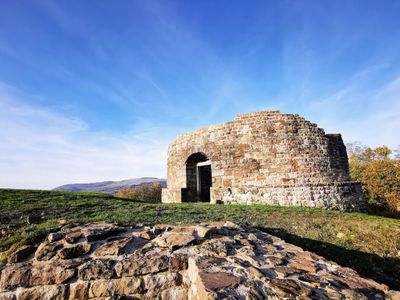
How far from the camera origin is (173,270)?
2.92 m

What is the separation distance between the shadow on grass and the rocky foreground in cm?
236

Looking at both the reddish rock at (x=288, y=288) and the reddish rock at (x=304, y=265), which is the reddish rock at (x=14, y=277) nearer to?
the reddish rock at (x=288, y=288)

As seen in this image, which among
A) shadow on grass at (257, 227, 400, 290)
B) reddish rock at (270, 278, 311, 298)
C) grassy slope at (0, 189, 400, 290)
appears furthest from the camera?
grassy slope at (0, 189, 400, 290)

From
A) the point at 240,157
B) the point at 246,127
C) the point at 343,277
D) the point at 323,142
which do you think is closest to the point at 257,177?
the point at 240,157

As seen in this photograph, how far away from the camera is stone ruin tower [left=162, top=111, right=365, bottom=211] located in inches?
429

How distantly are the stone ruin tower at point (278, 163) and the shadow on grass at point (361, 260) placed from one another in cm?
525

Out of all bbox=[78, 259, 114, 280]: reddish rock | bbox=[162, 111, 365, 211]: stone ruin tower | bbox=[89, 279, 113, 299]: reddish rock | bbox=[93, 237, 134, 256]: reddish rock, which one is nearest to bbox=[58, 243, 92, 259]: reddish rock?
bbox=[93, 237, 134, 256]: reddish rock

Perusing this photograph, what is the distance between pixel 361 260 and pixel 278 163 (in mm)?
6387

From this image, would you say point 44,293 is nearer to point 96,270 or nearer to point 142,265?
point 96,270

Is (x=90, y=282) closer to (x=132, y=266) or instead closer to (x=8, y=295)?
(x=132, y=266)

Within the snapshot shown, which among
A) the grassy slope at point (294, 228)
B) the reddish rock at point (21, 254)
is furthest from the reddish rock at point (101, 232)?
the grassy slope at point (294, 228)

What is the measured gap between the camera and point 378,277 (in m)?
4.62

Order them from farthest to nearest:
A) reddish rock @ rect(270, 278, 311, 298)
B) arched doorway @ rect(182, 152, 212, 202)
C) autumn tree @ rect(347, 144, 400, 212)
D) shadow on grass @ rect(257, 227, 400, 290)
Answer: autumn tree @ rect(347, 144, 400, 212) → arched doorway @ rect(182, 152, 212, 202) → shadow on grass @ rect(257, 227, 400, 290) → reddish rock @ rect(270, 278, 311, 298)

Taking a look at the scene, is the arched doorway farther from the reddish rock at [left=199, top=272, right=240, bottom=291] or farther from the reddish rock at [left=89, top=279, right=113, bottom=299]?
the reddish rock at [left=199, top=272, right=240, bottom=291]
